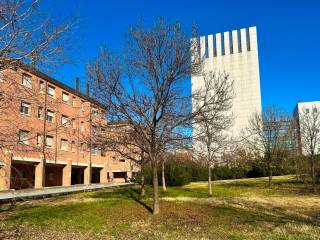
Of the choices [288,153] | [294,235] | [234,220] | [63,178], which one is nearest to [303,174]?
[288,153]

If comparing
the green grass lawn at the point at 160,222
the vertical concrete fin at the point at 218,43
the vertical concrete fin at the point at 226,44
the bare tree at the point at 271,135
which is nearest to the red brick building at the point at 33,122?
the green grass lawn at the point at 160,222

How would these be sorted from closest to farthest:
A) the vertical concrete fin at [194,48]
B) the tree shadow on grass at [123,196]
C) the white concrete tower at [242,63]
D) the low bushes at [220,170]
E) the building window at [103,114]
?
the vertical concrete fin at [194,48] < the building window at [103,114] < the tree shadow on grass at [123,196] < the low bushes at [220,170] < the white concrete tower at [242,63]

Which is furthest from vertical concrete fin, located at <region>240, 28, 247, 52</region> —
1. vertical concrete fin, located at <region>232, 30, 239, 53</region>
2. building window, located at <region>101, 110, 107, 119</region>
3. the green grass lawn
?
building window, located at <region>101, 110, 107, 119</region>

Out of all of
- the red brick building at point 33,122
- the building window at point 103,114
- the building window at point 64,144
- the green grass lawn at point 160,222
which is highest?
the building window at point 64,144

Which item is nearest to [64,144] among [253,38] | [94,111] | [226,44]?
[94,111]

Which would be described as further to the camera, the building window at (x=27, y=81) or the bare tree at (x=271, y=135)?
the bare tree at (x=271, y=135)

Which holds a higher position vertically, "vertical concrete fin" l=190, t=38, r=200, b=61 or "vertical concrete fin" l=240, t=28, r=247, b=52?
"vertical concrete fin" l=240, t=28, r=247, b=52

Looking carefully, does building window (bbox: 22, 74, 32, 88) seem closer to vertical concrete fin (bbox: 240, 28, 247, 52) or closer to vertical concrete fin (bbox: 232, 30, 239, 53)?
vertical concrete fin (bbox: 232, 30, 239, 53)

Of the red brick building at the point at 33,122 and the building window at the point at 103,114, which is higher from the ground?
the building window at the point at 103,114

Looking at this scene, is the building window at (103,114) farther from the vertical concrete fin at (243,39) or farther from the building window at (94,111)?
the vertical concrete fin at (243,39)

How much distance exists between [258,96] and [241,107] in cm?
608

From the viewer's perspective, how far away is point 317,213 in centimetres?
1355

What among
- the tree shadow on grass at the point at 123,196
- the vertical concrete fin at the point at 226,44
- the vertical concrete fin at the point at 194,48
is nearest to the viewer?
the vertical concrete fin at the point at 194,48

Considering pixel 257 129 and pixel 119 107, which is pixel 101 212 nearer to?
pixel 119 107
